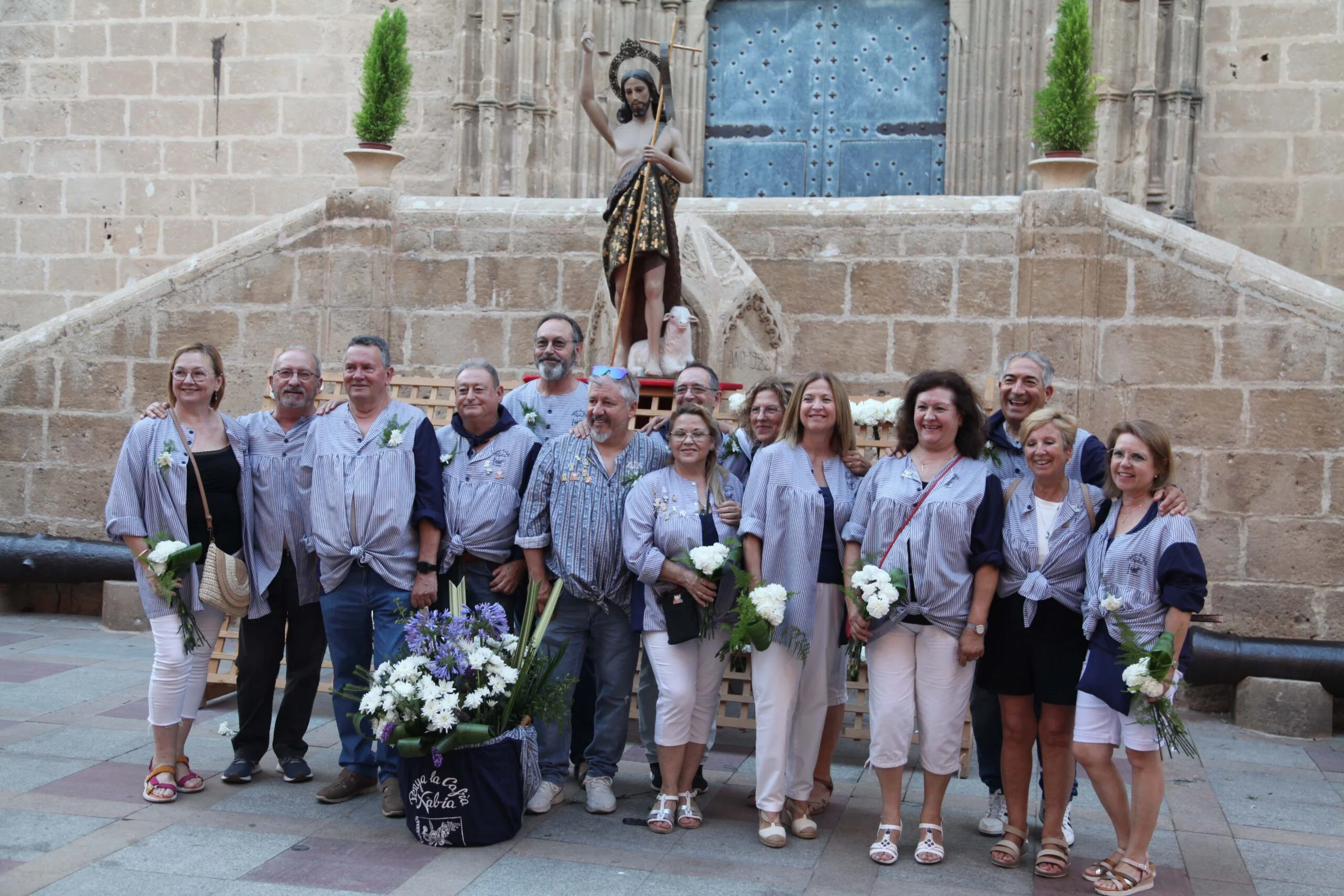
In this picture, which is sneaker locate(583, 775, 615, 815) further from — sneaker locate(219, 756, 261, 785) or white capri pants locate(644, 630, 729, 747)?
sneaker locate(219, 756, 261, 785)

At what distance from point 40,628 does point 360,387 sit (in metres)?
4.83

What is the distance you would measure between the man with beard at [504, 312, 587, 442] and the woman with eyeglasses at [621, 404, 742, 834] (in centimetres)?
78

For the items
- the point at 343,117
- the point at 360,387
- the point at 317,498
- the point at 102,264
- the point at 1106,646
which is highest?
the point at 343,117

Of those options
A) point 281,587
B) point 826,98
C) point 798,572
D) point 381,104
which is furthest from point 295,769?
point 826,98

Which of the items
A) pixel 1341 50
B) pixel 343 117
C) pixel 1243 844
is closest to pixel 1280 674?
pixel 1243 844

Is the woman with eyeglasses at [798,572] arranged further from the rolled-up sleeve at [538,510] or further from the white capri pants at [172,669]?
the white capri pants at [172,669]

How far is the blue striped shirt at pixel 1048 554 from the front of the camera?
15.0 ft

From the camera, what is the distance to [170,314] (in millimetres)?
9266

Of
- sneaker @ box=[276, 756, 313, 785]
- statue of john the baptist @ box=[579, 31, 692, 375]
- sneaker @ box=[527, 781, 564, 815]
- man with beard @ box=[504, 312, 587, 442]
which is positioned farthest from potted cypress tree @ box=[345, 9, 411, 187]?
sneaker @ box=[527, 781, 564, 815]

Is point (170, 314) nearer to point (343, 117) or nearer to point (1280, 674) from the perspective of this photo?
point (343, 117)

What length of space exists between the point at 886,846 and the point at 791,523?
3.82 feet

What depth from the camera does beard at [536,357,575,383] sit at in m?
5.76

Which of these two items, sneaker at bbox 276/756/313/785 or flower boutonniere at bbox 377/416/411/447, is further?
sneaker at bbox 276/756/313/785

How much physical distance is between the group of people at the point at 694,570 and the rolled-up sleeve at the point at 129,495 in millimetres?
19
